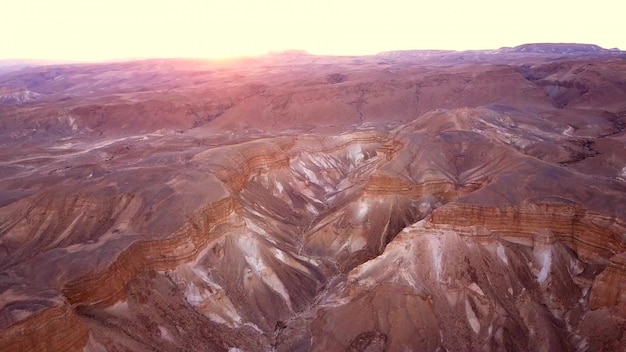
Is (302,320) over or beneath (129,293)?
beneath

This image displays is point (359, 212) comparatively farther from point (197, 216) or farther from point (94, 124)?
point (94, 124)

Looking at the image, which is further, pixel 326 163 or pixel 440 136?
pixel 326 163

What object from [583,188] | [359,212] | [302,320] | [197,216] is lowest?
[302,320]

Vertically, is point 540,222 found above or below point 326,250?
above

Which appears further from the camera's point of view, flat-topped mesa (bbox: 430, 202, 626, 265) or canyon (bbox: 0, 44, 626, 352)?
flat-topped mesa (bbox: 430, 202, 626, 265)

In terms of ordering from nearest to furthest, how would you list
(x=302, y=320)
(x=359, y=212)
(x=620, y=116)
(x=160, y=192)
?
(x=302, y=320), (x=160, y=192), (x=359, y=212), (x=620, y=116)

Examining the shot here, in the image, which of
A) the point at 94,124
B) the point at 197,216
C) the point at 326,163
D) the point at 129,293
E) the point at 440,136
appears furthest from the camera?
the point at 94,124

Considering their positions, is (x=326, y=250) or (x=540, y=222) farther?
(x=326, y=250)

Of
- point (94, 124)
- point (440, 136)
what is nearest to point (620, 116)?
point (440, 136)

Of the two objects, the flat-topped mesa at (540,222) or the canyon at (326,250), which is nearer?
the canyon at (326,250)

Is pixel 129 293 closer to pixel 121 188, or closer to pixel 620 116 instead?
pixel 121 188
